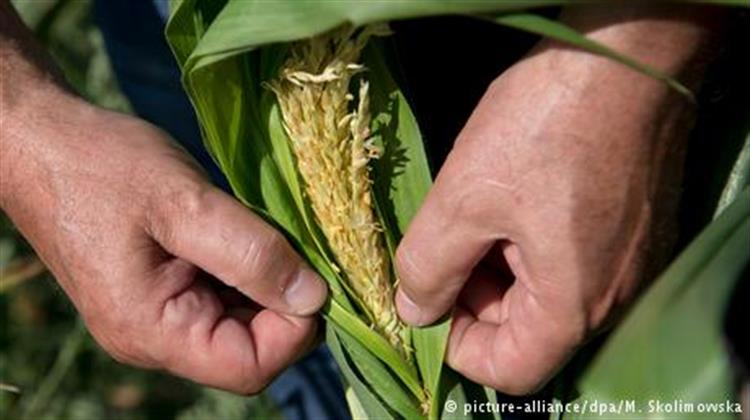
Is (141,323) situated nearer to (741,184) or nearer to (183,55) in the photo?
(183,55)

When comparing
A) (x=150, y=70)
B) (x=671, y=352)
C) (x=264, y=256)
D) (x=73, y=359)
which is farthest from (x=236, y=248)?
(x=73, y=359)

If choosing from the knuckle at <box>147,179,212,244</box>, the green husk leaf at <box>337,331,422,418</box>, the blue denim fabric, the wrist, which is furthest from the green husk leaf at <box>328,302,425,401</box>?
the blue denim fabric

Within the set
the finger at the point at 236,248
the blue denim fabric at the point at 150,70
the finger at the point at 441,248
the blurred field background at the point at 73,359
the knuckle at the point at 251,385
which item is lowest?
the blurred field background at the point at 73,359

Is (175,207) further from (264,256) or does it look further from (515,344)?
(515,344)

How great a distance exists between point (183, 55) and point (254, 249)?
0.45ft

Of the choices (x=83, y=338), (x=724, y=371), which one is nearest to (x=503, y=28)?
(x=724, y=371)

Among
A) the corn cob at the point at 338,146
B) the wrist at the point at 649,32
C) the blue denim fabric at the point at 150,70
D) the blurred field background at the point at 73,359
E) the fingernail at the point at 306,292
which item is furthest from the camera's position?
the blurred field background at the point at 73,359

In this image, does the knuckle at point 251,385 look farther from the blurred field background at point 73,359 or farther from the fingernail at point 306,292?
the blurred field background at point 73,359

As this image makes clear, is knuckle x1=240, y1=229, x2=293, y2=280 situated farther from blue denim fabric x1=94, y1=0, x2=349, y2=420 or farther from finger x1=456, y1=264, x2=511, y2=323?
blue denim fabric x1=94, y1=0, x2=349, y2=420

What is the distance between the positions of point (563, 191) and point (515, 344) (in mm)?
150

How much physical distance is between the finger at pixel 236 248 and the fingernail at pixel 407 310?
58 mm

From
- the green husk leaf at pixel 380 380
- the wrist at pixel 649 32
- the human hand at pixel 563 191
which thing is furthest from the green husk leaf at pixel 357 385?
the wrist at pixel 649 32

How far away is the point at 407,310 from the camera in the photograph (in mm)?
1123

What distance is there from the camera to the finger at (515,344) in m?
1.04
